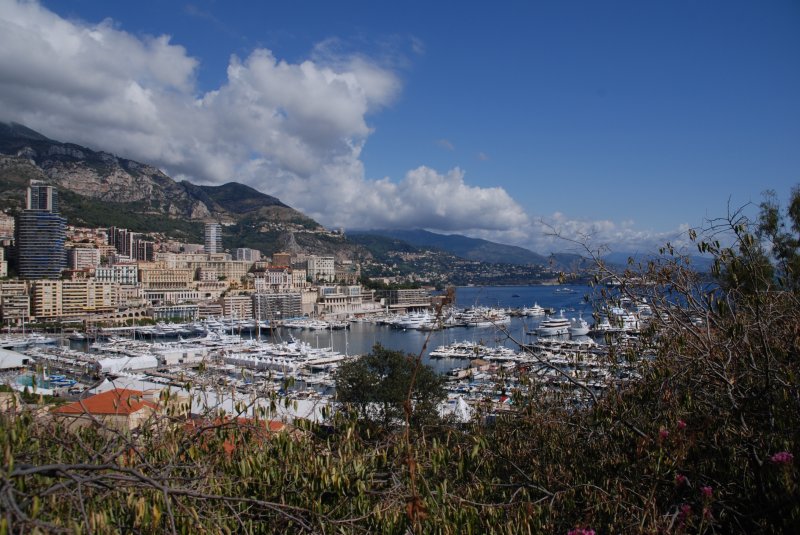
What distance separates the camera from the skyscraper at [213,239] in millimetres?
85650

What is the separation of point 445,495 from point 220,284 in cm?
6339

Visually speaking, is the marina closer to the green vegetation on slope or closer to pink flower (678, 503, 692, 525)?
the green vegetation on slope

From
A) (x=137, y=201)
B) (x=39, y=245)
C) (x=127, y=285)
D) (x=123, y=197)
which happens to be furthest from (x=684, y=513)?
(x=137, y=201)

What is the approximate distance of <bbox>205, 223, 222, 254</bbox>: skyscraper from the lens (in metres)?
85.7

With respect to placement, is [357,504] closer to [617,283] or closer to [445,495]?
[445,495]

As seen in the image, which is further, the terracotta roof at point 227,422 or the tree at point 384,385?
the tree at point 384,385

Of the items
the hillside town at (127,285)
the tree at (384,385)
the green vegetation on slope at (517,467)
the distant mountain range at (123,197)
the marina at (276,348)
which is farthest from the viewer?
the distant mountain range at (123,197)

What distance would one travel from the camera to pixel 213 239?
86750mm

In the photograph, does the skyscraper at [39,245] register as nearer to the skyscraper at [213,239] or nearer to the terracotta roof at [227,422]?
the skyscraper at [213,239]

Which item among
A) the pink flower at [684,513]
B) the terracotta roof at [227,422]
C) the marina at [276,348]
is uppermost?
the terracotta roof at [227,422]

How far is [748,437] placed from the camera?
98.8 inches

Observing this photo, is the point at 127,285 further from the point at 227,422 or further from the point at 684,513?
the point at 684,513

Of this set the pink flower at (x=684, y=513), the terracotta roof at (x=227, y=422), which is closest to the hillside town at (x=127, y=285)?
the terracotta roof at (x=227, y=422)

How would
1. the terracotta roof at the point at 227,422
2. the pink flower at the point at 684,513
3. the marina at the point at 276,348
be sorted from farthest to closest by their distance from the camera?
the marina at the point at 276,348 < the terracotta roof at the point at 227,422 < the pink flower at the point at 684,513
